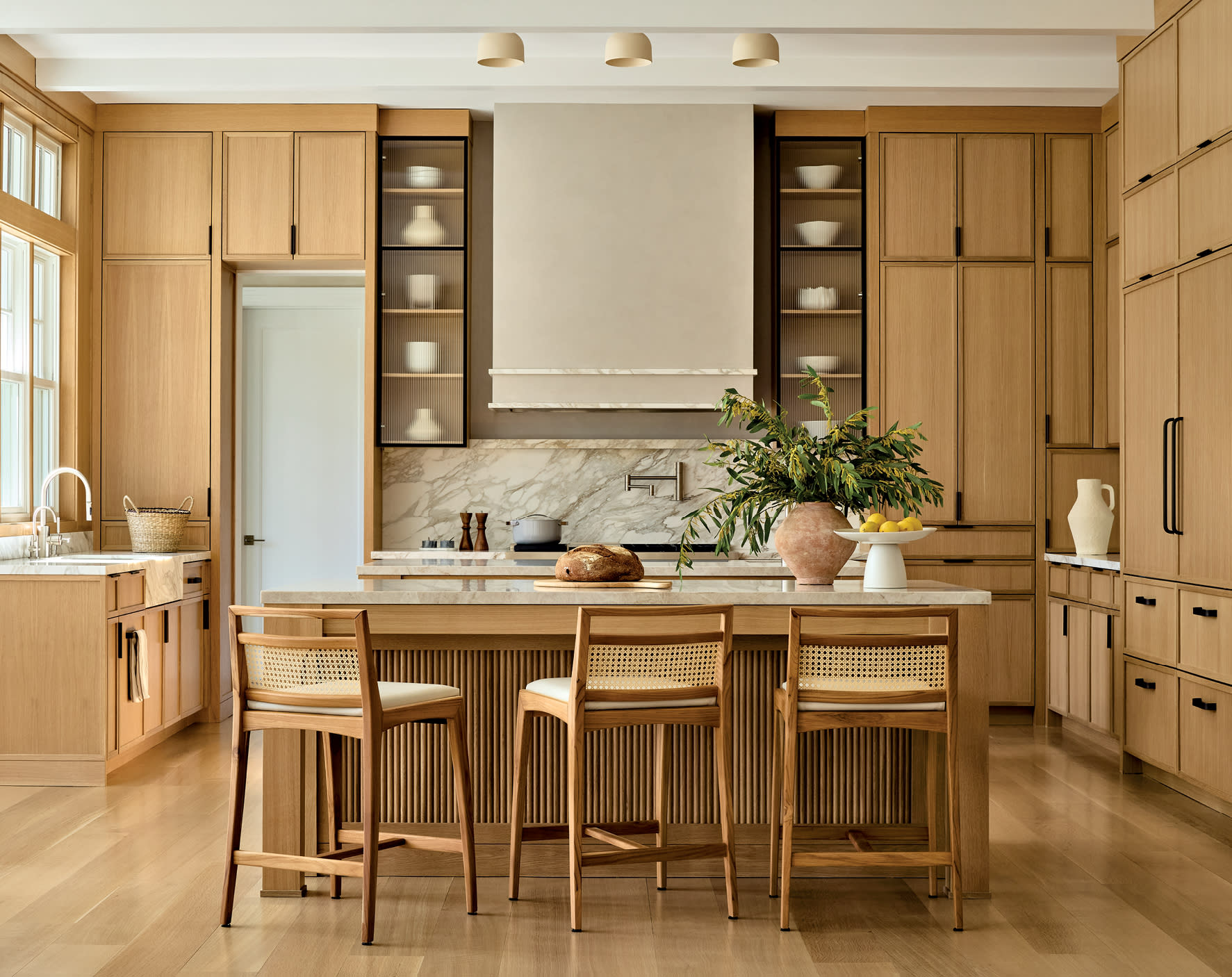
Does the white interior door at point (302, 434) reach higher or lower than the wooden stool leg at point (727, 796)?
higher

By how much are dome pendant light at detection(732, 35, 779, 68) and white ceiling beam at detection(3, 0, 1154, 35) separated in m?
0.11

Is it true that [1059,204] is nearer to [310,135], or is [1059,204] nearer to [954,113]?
[954,113]

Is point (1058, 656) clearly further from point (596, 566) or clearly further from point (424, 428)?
point (424, 428)

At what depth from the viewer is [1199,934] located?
9.25 ft

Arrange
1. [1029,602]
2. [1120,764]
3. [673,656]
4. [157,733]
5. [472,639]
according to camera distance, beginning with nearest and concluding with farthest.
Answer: [673,656], [472,639], [1120,764], [157,733], [1029,602]

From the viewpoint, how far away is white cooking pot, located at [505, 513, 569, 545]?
18.4 feet

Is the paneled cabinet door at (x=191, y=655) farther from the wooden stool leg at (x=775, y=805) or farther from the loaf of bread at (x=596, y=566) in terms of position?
the wooden stool leg at (x=775, y=805)

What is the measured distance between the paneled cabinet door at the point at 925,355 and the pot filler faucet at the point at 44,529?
385cm

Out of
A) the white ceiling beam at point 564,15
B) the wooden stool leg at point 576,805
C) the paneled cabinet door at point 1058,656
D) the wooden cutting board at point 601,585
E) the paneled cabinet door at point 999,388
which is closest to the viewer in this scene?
the wooden stool leg at point 576,805

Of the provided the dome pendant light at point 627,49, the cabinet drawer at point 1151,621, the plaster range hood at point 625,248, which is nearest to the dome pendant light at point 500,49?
the dome pendant light at point 627,49

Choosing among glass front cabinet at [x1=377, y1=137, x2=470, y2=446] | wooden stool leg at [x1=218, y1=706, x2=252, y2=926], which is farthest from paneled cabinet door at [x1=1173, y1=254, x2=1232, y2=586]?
glass front cabinet at [x1=377, y1=137, x2=470, y2=446]

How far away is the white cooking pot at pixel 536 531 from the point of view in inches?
221

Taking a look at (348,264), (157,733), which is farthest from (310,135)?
(157,733)

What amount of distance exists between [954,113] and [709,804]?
4009 mm
